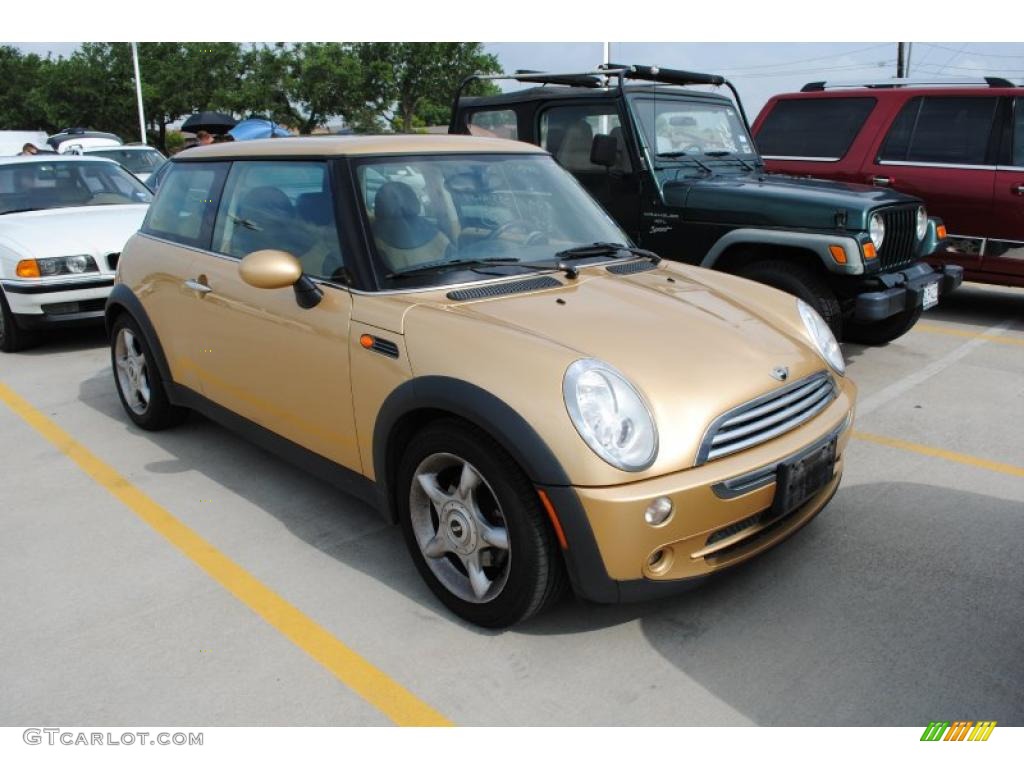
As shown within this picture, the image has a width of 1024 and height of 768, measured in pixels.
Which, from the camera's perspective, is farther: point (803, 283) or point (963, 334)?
point (963, 334)

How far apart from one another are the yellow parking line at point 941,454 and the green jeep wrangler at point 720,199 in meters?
0.93

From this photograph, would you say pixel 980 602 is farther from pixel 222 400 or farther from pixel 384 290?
pixel 222 400

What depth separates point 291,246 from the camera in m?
3.62

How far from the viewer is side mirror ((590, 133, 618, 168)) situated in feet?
Result: 19.1

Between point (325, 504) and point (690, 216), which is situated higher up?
point (690, 216)

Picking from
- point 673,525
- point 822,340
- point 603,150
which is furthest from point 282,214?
point 603,150

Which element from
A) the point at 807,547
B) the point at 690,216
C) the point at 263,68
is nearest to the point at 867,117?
the point at 690,216

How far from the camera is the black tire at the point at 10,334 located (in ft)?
22.9

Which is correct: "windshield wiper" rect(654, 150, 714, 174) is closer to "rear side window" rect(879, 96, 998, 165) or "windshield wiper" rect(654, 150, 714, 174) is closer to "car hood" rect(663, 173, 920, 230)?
"car hood" rect(663, 173, 920, 230)

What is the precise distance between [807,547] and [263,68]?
4586 centimetres

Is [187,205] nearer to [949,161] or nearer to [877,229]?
[877,229]

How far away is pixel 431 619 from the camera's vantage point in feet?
9.98

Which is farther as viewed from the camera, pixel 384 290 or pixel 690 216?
pixel 690 216

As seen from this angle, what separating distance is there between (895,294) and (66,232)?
6365mm
